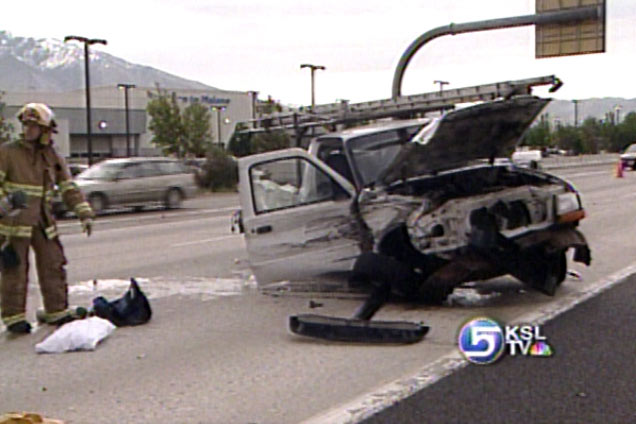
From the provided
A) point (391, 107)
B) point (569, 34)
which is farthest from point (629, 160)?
point (391, 107)

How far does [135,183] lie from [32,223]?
1746 centimetres

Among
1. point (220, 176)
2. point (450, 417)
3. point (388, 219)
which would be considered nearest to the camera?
point (450, 417)

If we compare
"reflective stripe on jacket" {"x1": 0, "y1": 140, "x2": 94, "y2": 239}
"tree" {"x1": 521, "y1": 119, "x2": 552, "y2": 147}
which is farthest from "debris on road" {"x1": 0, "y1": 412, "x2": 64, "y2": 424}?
"tree" {"x1": 521, "y1": 119, "x2": 552, "y2": 147}

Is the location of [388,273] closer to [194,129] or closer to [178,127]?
[178,127]

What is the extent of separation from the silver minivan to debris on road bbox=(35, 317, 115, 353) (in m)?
16.6

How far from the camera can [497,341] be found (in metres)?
6.90

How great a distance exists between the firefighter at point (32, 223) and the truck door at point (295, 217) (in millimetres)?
1750

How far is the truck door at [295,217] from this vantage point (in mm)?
8711

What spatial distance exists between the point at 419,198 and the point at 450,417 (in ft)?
12.2

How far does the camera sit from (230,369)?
6.45 meters

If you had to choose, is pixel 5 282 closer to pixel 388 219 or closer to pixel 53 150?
pixel 53 150

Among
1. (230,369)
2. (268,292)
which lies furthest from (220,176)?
(230,369)

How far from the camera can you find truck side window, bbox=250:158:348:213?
8.91 metres

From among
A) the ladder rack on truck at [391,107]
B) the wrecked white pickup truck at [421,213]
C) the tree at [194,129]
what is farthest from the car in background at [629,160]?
the wrecked white pickup truck at [421,213]
